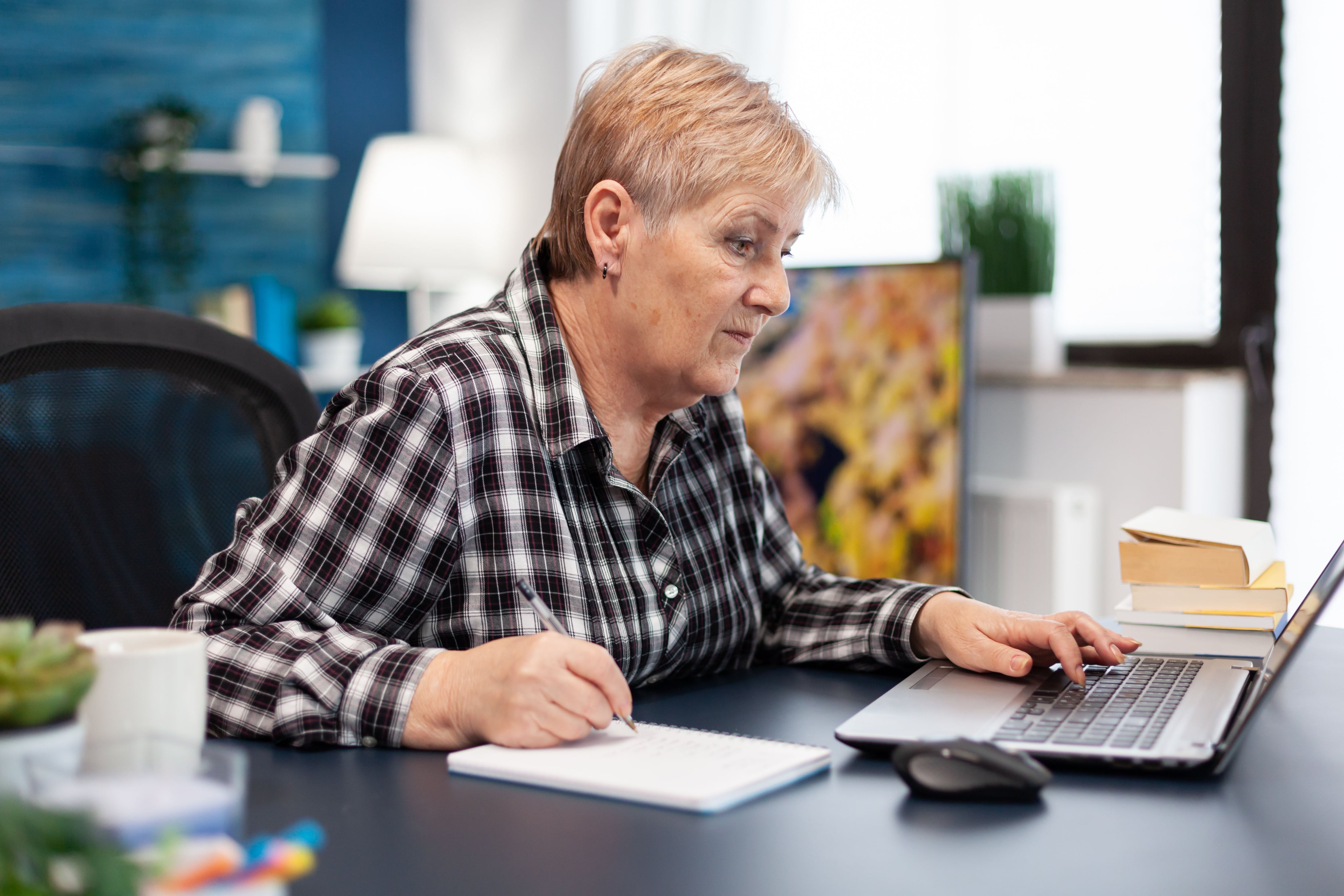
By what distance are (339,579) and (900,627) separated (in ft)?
1.69

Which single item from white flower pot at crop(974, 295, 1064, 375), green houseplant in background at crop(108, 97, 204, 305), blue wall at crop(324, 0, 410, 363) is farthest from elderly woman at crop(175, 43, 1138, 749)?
blue wall at crop(324, 0, 410, 363)

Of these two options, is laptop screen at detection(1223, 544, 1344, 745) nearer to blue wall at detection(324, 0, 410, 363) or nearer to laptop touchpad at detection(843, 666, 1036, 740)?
laptop touchpad at detection(843, 666, 1036, 740)

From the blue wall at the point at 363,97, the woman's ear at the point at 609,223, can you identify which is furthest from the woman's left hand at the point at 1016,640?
the blue wall at the point at 363,97

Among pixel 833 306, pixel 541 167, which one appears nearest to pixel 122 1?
pixel 541 167

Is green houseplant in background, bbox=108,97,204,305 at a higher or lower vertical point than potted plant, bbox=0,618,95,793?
higher

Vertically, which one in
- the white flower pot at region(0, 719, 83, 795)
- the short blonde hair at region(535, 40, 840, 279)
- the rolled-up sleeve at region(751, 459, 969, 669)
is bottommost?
the rolled-up sleeve at region(751, 459, 969, 669)

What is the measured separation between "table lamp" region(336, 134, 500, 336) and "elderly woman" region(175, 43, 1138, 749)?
224 centimetres

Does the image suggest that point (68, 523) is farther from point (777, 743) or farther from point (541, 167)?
point (541, 167)

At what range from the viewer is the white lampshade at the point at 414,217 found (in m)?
3.38

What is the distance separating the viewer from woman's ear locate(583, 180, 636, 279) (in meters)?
1.13

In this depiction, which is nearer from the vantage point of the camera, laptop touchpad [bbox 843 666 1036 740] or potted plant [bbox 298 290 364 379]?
laptop touchpad [bbox 843 666 1036 740]

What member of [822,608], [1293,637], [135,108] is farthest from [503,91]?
[1293,637]

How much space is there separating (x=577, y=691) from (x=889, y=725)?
0.74ft

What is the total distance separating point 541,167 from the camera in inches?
138
